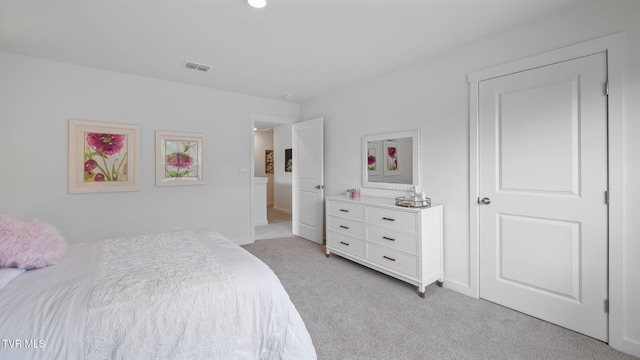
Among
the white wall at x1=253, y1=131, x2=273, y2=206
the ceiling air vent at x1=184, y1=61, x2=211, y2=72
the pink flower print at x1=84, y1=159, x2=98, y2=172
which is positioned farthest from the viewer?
the white wall at x1=253, y1=131, x2=273, y2=206

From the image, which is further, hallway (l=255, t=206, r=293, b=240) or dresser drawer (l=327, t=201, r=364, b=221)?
hallway (l=255, t=206, r=293, b=240)

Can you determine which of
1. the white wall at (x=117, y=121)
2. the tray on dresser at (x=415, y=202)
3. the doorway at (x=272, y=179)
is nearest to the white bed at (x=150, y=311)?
the tray on dresser at (x=415, y=202)

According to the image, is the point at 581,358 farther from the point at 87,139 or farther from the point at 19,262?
the point at 87,139

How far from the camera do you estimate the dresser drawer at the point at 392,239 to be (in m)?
2.67

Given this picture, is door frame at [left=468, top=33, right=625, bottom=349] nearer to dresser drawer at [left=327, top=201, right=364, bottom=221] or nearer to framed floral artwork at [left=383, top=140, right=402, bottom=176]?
framed floral artwork at [left=383, top=140, right=402, bottom=176]

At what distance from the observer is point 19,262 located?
1412mm

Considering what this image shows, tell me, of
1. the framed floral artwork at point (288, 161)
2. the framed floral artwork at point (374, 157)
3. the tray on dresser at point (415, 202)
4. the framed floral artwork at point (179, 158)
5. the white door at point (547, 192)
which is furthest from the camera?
the framed floral artwork at point (288, 161)

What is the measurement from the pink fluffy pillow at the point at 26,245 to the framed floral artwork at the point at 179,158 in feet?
6.84

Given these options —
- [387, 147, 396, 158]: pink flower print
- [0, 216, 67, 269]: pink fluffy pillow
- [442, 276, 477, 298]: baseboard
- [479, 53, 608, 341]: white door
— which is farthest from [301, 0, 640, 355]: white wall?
[0, 216, 67, 269]: pink fluffy pillow

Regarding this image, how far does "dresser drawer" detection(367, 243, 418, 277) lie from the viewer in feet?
8.77

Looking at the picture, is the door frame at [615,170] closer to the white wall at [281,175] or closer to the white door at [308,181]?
the white door at [308,181]

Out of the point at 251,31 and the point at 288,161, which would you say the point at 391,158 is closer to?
the point at 251,31

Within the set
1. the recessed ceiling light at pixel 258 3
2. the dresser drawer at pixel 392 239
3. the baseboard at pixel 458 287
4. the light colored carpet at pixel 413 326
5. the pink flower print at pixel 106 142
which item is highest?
the recessed ceiling light at pixel 258 3

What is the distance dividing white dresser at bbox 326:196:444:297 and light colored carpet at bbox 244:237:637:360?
Answer: 0.66 feet
